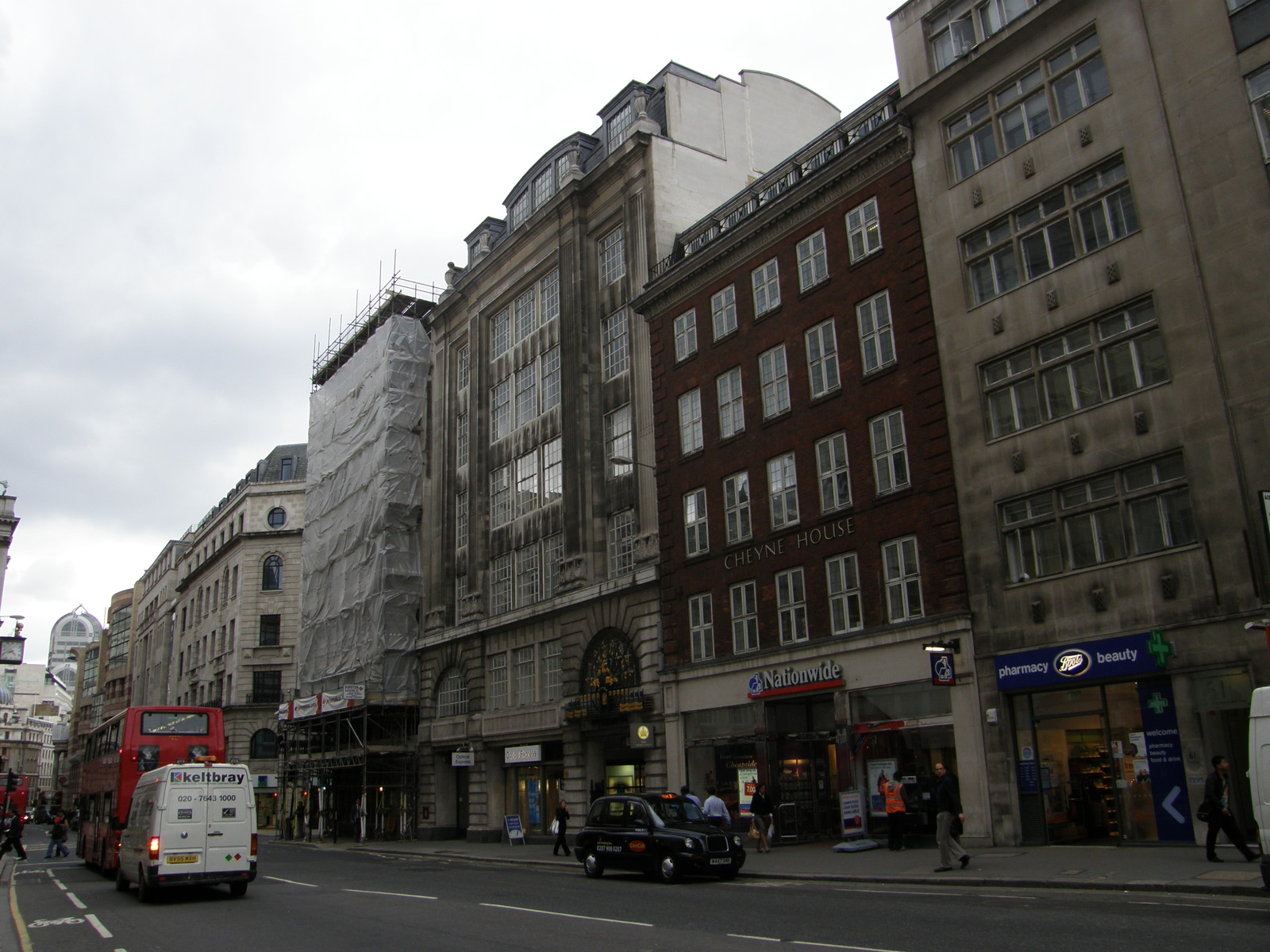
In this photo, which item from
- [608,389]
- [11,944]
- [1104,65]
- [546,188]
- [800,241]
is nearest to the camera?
[11,944]

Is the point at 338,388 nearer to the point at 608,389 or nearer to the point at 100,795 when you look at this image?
the point at 608,389

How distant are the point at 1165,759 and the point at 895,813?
585cm

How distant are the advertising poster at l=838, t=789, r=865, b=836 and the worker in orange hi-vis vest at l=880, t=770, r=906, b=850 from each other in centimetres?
191

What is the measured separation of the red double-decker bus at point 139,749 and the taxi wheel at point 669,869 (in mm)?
11811

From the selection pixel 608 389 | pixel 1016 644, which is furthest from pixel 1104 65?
pixel 608 389

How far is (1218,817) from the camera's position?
16.8m

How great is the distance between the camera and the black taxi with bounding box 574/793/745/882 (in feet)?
67.7

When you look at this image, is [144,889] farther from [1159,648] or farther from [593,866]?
[1159,648]

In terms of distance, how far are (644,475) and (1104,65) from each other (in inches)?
756

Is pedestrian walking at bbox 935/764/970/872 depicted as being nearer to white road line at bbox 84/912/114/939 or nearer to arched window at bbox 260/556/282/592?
white road line at bbox 84/912/114/939

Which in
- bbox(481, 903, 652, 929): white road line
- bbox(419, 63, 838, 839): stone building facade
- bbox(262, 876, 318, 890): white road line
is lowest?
bbox(262, 876, 318, 890): white road line

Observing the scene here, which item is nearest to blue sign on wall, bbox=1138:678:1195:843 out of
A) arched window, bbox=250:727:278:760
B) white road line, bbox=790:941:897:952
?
white road line, bbox=790:941:897:952

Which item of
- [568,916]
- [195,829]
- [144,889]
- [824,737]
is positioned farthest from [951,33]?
[144,889]

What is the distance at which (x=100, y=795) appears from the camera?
29.6m
